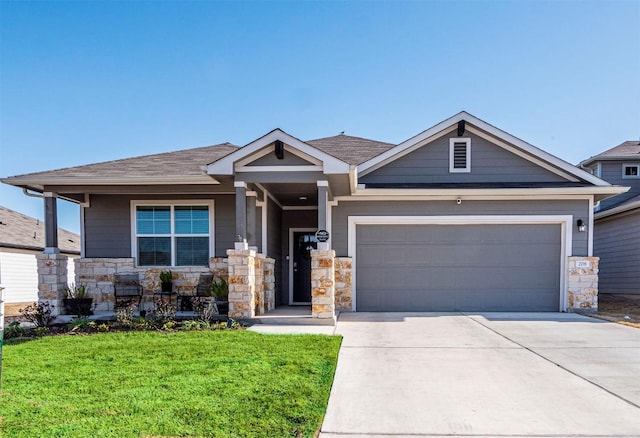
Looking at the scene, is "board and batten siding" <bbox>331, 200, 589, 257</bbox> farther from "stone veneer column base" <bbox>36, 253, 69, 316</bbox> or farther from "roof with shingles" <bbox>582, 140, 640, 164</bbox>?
"stone veneer column base" <bbox>36, 253, 69, 316</bbox>

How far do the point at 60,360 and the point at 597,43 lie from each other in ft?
38.7

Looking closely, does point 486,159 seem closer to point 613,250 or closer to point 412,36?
point 412,36

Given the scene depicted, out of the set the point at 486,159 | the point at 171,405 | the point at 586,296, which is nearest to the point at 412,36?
the point at 486,159

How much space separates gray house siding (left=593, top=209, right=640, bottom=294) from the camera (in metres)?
12.0

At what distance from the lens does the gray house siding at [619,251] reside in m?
12.0

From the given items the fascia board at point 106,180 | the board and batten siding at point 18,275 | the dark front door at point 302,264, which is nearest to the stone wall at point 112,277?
the fascia board at point 106,180

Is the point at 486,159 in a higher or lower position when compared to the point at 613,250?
higher

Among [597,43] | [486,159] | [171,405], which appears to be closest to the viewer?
[171,405]

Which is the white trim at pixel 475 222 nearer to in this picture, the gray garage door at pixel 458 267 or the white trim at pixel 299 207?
the gray garage door at pixel 458 267

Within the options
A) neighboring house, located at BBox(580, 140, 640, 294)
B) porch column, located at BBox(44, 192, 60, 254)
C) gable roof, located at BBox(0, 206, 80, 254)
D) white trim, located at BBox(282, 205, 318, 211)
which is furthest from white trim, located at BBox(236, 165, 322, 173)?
gable roof, located at BBox(0, 206, 80, 254)

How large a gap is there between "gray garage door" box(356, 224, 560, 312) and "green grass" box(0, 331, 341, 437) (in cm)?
367

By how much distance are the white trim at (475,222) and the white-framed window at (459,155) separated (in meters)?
1.31

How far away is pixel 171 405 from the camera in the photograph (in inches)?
147

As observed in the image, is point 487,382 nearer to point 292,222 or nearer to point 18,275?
point 292,222
